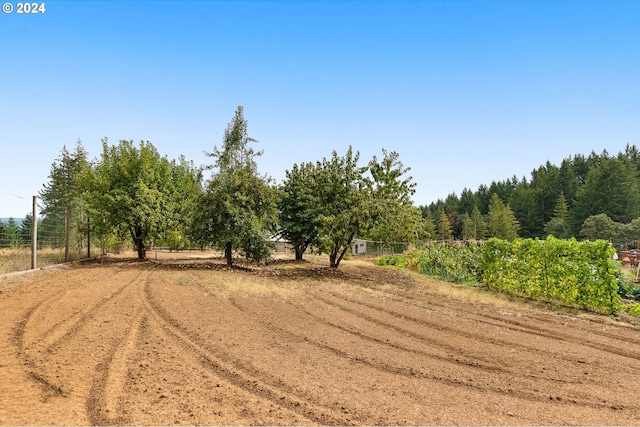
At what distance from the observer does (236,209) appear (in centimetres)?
1513

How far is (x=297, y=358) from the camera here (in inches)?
195

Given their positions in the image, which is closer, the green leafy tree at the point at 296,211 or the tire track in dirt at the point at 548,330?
the tire track in dirt at the point at 548,330

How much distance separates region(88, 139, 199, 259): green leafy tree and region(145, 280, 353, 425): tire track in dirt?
12491mm

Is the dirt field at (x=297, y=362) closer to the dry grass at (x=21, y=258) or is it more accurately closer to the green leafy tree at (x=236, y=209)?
the dry grass at (x=21, y=258)

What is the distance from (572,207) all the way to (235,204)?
69.4 m

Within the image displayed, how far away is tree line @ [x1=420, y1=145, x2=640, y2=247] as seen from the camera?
50.7m

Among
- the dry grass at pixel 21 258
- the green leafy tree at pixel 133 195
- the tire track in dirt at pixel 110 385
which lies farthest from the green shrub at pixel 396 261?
the tire track in dirt at pixel 110 385

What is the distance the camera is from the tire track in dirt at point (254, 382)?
11.2 ft

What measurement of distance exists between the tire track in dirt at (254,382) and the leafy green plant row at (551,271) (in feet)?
29.3

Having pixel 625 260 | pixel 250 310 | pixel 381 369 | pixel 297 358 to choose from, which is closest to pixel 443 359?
pixel 381 369

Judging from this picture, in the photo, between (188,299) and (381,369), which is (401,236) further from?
(381,369)

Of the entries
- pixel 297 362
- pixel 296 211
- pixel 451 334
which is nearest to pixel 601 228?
pixel 296 211

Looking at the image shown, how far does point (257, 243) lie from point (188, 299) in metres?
7.06

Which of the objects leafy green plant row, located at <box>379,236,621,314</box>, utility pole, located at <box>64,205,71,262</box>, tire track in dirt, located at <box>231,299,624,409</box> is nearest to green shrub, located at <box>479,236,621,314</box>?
leafy green plant row, located at <box>379,236,621,314</box>
